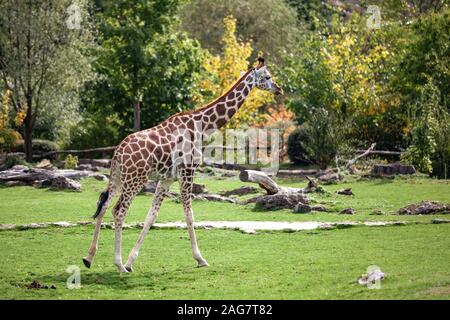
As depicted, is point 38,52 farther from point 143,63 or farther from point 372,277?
point 372,277

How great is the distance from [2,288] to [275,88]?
698 cm

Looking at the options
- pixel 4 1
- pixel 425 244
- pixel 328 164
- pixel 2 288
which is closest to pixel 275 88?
pixel 425 244

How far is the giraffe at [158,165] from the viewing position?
15.9 m

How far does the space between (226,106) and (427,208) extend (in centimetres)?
752

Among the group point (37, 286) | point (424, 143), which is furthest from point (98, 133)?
point (37, 286)

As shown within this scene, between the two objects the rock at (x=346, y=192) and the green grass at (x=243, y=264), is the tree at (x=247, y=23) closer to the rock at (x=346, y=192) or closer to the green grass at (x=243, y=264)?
the rock at (x=346, y=192)

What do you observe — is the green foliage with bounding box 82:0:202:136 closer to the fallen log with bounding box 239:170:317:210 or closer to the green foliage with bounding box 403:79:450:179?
the green foliage with bounding box 403:79:450:179

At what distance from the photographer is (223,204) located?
2527 centimetres

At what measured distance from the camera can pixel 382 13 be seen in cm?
5025

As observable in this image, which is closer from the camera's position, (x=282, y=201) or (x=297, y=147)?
(x=282, y=201)

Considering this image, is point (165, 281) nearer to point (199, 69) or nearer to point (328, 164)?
point (328, 164)

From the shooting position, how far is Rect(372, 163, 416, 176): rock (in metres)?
32.2

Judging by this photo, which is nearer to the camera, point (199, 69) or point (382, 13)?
point (199, 69)

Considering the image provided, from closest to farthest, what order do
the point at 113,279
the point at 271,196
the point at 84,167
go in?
1. the point at 113,279
2. the point at 271,196
3. the point at 84,167
